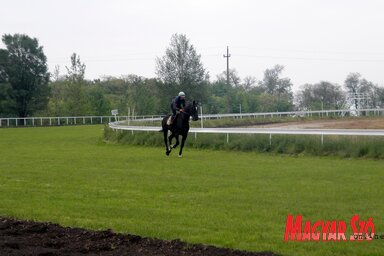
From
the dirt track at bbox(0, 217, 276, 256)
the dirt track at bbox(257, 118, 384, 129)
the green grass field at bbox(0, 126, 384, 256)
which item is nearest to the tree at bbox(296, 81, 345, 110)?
the dirt track at bbox(257, 118, 384, 129)

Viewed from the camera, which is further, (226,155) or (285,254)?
(226,155)

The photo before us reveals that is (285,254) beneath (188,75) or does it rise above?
beneath

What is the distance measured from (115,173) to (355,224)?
949cm

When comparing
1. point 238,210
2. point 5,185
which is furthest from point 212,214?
point 5,185

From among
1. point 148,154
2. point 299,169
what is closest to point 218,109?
point 148,154

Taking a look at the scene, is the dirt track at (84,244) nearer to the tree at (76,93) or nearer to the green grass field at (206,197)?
the green grass field at (206,197)

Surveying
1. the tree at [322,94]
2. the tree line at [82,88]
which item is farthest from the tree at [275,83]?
the tree line at [82,88]

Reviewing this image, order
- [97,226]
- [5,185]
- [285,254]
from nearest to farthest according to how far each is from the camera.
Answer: [285,254], [97,226], [5,185]

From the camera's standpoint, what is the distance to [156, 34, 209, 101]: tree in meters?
71.6

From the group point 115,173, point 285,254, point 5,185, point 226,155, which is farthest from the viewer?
point 226,155

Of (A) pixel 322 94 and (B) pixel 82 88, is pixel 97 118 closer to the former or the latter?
(B) pixel 82 88

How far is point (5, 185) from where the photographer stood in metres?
14.3

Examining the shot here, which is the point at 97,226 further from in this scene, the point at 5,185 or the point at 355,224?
the point at 5,185

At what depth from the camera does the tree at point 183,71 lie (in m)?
71.6
